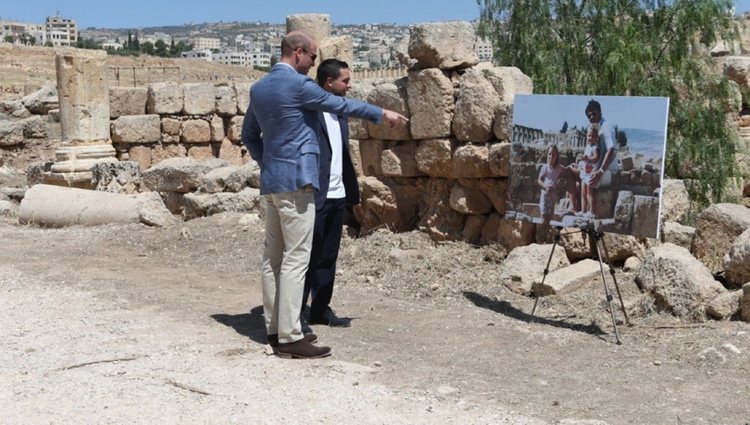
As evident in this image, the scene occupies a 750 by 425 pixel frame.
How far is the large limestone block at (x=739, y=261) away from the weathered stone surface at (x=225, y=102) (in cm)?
1194

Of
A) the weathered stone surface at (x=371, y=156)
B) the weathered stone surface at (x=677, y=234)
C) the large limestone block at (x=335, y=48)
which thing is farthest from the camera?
the large limestone block at (x=335, y=48)

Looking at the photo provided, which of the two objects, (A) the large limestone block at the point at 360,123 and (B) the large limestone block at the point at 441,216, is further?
(A) the large limestone block at the point at 360,123

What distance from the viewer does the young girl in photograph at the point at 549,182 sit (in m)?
6.96

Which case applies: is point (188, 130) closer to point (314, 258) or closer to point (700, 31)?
point (700, 31)

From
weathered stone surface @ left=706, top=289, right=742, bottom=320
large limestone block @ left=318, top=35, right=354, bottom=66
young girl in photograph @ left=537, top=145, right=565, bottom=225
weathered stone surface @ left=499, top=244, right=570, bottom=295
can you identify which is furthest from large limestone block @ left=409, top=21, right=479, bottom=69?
large limestone block @ left=318, top=35, right=354, bottom=66

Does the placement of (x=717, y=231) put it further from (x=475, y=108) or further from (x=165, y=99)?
(x=165, y=99)

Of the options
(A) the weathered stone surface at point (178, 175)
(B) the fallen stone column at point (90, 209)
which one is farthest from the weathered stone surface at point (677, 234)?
(A) the weathered stone surface at point (178, 175)

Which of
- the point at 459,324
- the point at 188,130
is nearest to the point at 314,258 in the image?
the point at 459,324

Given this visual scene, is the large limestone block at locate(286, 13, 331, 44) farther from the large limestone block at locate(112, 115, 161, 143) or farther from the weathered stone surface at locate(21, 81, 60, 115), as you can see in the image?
the weathered stone surface at locate(21, 81, 60, 115)

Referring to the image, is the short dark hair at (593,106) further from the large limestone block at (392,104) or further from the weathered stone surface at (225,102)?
the weathered stone surface at (225,102)

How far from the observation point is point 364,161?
10.5 m

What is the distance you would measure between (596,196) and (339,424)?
2.80 meters

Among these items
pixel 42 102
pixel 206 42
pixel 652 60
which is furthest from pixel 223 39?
pixel 652 60

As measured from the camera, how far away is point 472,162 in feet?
30.3
